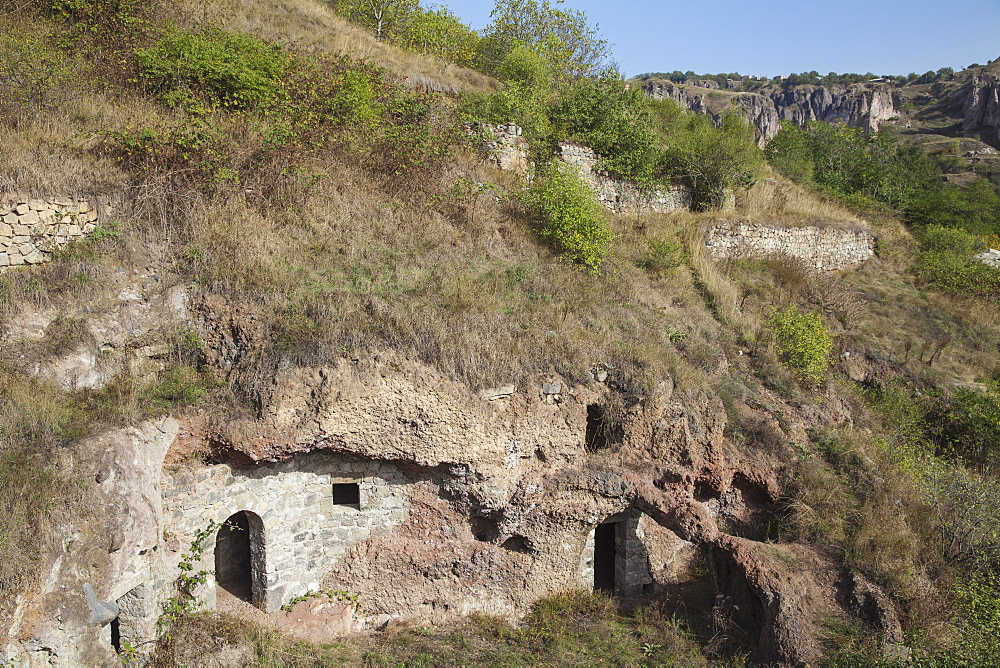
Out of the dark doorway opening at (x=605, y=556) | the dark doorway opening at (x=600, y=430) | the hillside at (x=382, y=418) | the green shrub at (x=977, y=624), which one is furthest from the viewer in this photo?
the dark doorway opening at (x=605, y=556)

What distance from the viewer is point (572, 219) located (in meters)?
11.5

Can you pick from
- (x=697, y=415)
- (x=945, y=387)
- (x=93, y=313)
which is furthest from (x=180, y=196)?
(x=945, y=387)

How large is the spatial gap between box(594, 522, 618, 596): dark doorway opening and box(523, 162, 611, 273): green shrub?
4379mm

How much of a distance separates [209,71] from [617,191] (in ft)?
28.2

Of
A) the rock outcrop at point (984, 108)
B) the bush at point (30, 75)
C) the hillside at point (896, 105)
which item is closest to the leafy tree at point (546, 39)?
the bush at point (30, 75)

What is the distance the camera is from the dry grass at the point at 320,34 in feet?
43.0

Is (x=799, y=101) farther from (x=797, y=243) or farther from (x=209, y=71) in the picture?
(x=209, y=71)

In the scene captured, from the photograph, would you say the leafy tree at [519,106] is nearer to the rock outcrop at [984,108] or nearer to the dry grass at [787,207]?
the dry grass at [787,207]

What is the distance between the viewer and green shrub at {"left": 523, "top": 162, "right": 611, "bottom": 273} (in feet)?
37.5

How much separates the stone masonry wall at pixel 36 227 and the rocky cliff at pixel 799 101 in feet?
297

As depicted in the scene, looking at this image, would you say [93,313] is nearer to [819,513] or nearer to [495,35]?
[819,513]

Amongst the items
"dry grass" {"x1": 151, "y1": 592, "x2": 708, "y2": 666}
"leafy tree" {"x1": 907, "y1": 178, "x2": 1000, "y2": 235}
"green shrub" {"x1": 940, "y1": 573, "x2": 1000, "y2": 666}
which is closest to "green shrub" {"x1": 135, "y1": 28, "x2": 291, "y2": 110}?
"dry grass" {"x1": 151, "y1": 592, "x2": 708, "y2": 666}

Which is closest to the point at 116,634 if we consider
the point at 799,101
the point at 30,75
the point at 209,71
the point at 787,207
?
the point at 30,75

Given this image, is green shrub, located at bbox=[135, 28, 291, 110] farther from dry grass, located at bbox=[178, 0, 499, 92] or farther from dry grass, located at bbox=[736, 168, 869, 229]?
dry grass, located at bbox=[736, 168, 869, 229]
